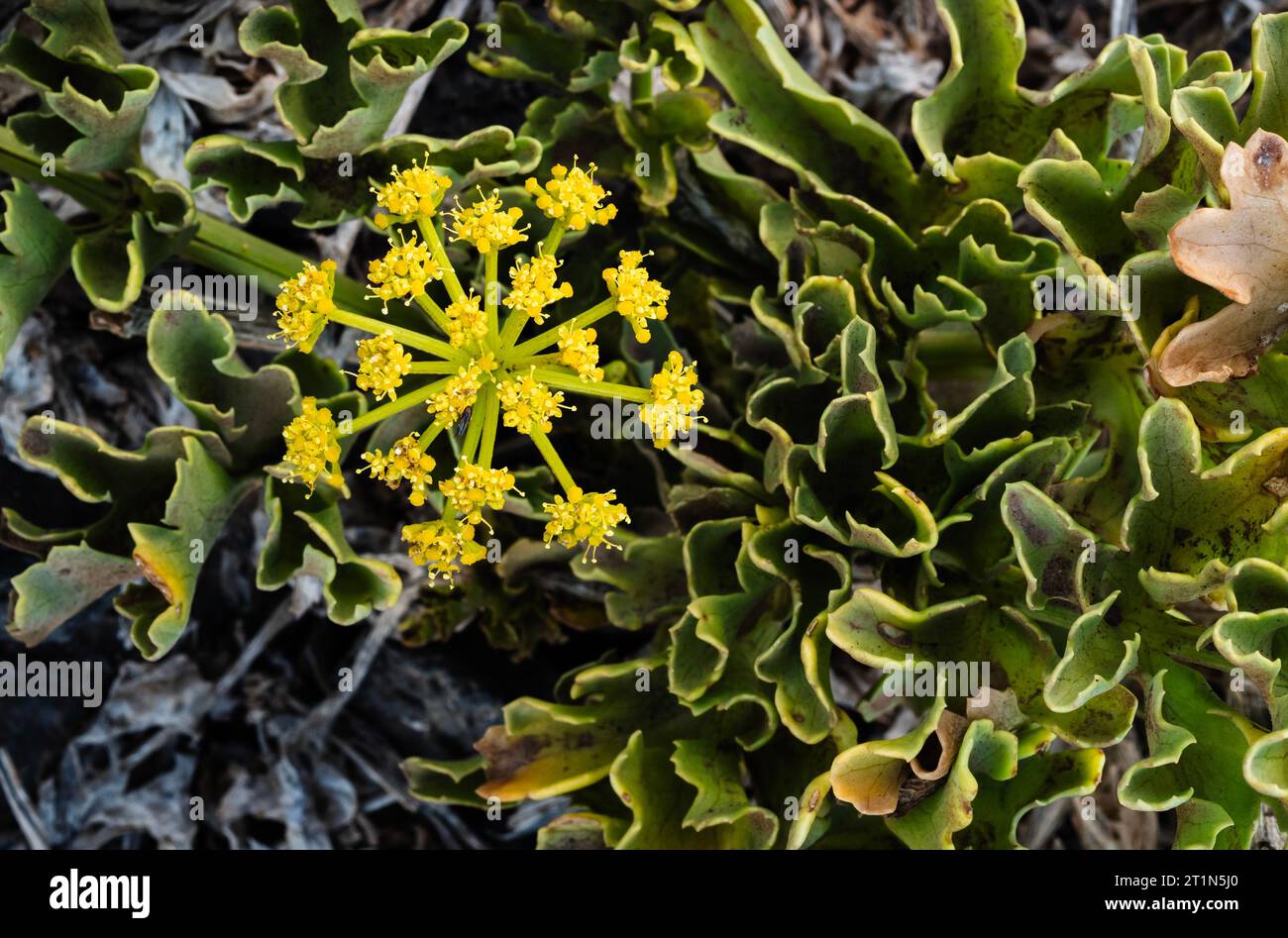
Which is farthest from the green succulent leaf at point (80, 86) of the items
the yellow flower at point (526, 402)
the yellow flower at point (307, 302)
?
the yellow flower at point (526, 402)

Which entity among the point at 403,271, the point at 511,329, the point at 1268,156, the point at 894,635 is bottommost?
the point at 894,635

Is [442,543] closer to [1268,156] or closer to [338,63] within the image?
[338,63]

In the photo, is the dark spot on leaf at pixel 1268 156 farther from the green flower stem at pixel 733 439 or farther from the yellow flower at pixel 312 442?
the yellow flower at pixel 312 442

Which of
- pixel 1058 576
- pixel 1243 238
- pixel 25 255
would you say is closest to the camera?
pixel 1243 238

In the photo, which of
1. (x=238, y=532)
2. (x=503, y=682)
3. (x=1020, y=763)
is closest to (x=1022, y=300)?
(x=1020, y=763)

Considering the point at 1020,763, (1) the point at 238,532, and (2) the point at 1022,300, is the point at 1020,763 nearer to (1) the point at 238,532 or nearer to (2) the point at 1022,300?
(2) the point at 1022,300

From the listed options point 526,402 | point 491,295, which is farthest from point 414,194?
point 526,402

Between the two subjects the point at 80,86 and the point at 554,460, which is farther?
the point at 80,86
